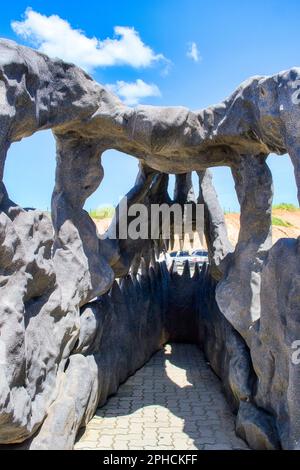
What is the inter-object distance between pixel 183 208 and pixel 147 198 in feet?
2.43

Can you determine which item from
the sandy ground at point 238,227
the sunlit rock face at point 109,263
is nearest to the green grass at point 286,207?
the sandy ground at point 238,227

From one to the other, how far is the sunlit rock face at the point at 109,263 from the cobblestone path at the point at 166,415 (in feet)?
0.60

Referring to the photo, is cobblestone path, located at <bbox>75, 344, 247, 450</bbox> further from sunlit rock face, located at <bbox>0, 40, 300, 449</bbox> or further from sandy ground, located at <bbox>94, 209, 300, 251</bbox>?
sandy ground, located at <bbox>94, 209, 300, 251</bbox>

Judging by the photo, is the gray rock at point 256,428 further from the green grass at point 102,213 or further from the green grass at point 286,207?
the green grass at point 286,207

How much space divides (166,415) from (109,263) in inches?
71.0

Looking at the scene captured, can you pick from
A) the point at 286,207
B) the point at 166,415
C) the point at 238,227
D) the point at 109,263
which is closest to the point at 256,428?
the point at 166,415

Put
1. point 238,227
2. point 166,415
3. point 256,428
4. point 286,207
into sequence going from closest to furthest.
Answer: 1. point 256,428
2. point 166,415
3. point 238,227
4. point 286,207

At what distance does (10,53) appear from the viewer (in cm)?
348

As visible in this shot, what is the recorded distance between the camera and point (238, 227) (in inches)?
986

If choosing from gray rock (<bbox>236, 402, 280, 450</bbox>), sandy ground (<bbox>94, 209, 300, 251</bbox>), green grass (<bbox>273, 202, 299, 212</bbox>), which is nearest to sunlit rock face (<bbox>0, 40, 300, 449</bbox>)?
gray rock (<bbox>236, 402, 280, 450</bbox>)

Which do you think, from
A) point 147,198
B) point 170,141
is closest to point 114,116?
point 170,141

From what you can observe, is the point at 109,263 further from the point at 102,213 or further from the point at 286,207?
the point at 286,207

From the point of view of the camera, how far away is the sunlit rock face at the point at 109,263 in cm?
346
